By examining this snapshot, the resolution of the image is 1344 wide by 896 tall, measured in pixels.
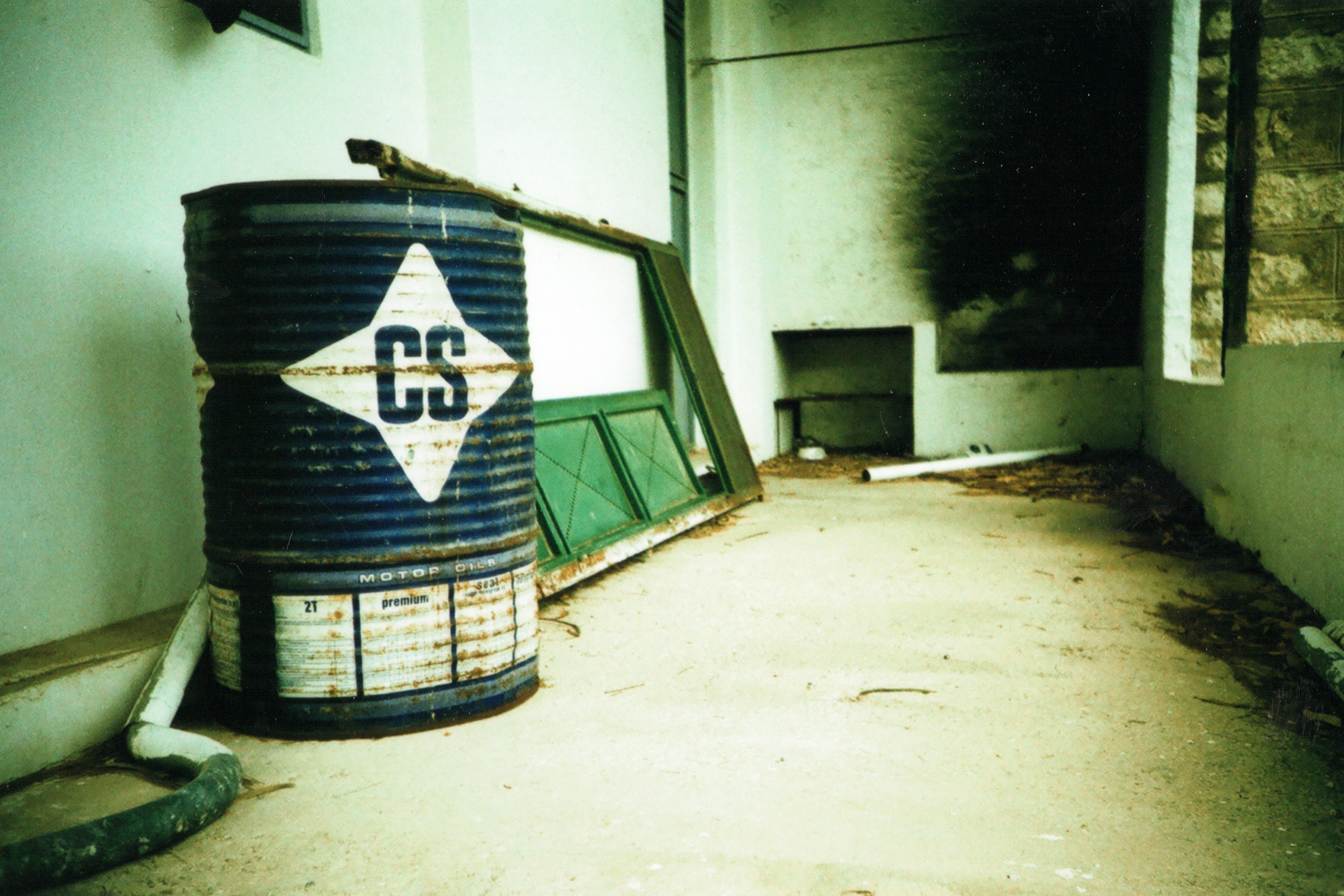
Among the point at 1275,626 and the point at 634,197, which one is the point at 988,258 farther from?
the point at 1275,626

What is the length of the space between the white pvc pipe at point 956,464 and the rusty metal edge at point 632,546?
Answer: 134 cm

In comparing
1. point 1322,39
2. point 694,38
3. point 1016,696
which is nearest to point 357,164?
point 1016,696

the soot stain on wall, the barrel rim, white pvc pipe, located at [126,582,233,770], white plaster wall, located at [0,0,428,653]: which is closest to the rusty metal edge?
white pvc pipe, located at [126,582,233,770]

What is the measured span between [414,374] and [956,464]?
189 inches

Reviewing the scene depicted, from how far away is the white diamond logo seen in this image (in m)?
1.73

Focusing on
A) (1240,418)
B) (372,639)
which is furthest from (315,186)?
(1240,418)

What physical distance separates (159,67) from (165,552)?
3.74ft

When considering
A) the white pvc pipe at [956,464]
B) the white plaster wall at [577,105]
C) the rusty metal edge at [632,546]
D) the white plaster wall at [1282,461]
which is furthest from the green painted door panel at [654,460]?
the white plaster wall at [1282,461]

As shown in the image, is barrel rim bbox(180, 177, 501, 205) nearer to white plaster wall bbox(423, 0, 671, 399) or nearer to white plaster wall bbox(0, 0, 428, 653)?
white plaster wall bbox(0, 0, 428, 653)

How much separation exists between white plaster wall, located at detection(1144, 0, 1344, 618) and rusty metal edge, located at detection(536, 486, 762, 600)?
2116 millimetres

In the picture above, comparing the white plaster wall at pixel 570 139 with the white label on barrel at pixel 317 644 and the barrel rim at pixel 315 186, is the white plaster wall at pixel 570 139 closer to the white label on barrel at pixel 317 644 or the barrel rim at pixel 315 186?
the barrel rim at pixel 315 186

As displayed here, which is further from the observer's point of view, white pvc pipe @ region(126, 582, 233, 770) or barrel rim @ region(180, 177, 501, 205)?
barrel rim @ region(180, 177, 501, 205)

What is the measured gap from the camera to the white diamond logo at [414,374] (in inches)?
68.1

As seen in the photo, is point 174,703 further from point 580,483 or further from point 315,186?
point 580,483
